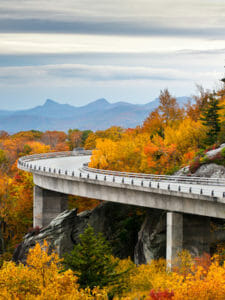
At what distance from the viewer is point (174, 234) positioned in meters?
52.4

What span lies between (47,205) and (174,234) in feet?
107

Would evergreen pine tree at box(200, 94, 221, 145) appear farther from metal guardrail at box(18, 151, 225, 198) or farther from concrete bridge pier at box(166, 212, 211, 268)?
concrete bridge pier at box(166, 212, 211, 268)

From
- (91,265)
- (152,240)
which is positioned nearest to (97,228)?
(152,240)

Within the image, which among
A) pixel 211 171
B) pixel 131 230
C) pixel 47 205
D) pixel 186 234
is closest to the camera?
pixel 186 234

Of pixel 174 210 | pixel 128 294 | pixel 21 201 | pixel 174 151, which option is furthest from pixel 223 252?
pixel 21 201

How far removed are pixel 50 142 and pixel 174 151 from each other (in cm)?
12556

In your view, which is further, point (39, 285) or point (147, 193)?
point (147, 193)

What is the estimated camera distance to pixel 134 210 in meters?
Answer: 72.6

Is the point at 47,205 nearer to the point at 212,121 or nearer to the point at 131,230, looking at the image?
the point at 131,230

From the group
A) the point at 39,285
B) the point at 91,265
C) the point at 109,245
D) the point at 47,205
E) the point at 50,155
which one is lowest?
the point at 109,245

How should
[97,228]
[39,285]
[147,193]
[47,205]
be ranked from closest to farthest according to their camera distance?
[39,285] → [147,193] → [97,228] → [47,205]

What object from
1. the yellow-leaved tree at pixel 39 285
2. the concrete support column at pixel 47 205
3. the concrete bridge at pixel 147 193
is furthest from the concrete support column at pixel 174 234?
the concrete support column at pixel 47 205

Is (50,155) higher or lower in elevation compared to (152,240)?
higher

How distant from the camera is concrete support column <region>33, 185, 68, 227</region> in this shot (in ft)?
262
